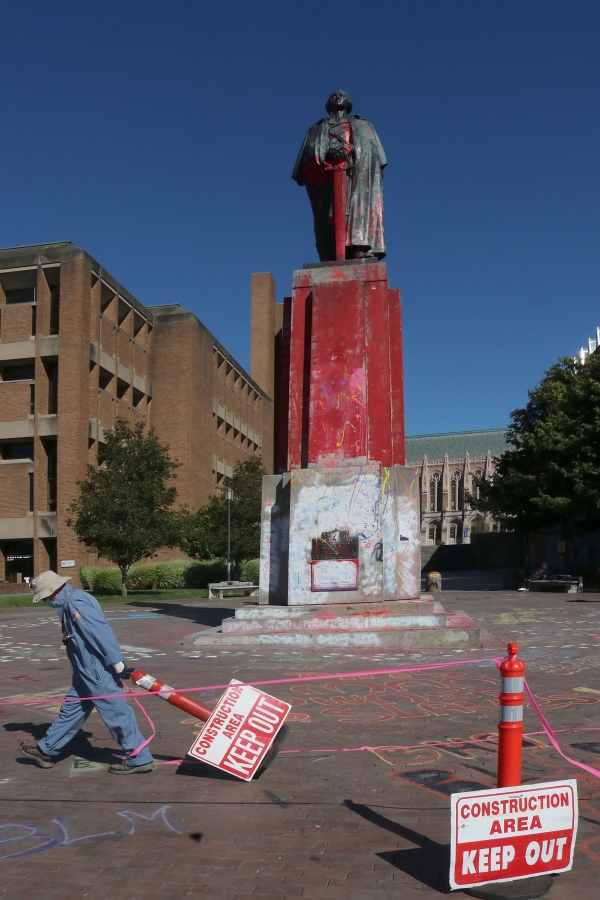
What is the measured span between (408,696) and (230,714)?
134 inches

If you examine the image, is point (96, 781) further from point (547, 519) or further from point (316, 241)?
point (547, 519)

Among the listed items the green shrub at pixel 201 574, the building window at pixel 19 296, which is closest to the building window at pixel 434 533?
the building window at pixel 19 296

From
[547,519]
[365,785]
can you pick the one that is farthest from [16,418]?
[365,785]

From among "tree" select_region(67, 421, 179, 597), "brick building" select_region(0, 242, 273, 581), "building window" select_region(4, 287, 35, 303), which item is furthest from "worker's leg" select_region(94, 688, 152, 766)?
"building window" select_region(4, 287, 35, 303)

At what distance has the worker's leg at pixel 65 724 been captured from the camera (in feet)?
19.7

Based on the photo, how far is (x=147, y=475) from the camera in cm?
3403

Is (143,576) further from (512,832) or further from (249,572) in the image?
(512,832)

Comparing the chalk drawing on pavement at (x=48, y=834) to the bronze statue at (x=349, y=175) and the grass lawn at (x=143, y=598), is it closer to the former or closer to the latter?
the bronze statue at (x=349, y=175)

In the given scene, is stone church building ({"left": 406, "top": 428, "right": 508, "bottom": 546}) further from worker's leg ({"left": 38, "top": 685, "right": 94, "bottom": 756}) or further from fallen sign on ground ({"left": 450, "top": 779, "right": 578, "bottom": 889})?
fallen sign on ground ({"left": 450, "top": 779, "right": 578, "bottom": 889})

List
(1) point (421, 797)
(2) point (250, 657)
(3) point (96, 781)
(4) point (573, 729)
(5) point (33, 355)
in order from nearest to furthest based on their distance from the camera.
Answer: (1) point (421, 797) < (3) point (96, 781) < (4) point (573, 729) < (2) point (250, 657) < (5) point (33, 355)

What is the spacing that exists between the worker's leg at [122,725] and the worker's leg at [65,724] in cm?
20

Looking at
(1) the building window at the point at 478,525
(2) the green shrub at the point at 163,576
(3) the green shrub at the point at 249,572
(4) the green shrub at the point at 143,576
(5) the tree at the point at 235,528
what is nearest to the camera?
(2) the green shrub at the point at 163,576

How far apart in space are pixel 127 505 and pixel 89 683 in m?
27.5

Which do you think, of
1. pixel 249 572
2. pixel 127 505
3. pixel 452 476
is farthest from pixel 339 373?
pixel 452 476
